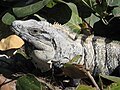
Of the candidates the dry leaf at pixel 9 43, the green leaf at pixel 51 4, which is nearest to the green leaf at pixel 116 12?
the green leaf at pixel 51 4

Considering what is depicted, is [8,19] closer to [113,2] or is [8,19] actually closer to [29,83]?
[113,2]

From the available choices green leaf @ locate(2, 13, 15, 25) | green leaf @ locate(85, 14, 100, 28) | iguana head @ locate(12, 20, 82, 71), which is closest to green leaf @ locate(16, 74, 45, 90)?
iguana head @ locate(12, 20, 82, 71)

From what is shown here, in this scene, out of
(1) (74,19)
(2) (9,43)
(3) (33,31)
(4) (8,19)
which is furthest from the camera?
(1) (74,19)

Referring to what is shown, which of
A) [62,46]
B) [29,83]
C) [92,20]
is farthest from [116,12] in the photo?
[29,83]

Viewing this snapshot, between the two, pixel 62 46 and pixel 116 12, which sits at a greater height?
pixel 116 12

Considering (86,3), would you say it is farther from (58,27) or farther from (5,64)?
(5,64)

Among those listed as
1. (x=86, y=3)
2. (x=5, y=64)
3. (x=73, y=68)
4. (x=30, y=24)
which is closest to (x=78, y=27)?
(x=86, y=3)
